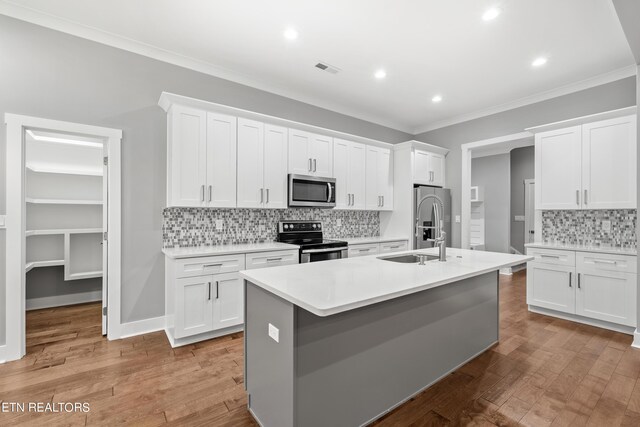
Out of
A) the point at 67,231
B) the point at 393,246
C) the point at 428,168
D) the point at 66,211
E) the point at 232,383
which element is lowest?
the point at 232,383

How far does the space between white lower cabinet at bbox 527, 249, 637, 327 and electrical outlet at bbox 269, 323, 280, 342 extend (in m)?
3.75

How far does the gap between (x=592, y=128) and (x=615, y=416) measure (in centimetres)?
310

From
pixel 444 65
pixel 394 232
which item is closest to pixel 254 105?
pixel 444 65

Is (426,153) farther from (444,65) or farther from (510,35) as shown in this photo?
(510,35)

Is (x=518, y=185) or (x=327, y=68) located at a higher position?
(x=327, y=68)

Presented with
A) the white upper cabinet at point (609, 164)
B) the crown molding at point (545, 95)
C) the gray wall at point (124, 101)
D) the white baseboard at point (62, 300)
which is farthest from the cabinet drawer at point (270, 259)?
the crown molding at point (545, 95)

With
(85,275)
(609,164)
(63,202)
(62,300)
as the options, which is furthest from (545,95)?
(62,300)

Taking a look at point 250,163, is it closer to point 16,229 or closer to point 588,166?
point 16,229

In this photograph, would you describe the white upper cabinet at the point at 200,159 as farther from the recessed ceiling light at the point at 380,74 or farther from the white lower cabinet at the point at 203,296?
the recessed ceiling light at the point at 380,74

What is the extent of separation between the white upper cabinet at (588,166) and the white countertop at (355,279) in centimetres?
194

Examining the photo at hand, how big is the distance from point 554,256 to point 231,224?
401 centimetres

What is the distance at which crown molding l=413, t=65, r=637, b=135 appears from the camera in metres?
3.51

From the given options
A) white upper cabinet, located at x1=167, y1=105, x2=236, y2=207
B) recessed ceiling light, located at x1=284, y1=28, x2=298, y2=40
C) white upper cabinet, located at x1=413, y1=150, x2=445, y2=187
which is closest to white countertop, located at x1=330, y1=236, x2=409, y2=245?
white upper cabinet, located at x1=413, y1=150, x2=445, y2=187

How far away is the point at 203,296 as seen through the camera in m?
2.88
